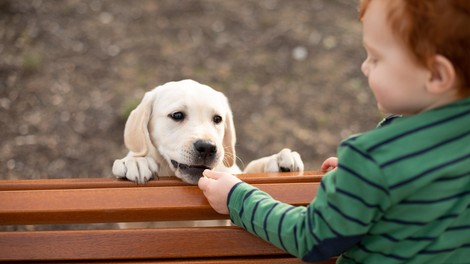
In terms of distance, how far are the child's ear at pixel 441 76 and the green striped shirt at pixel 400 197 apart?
50 mm

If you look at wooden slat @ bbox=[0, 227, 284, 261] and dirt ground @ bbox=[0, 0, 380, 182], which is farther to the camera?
dirt ground @ bbox=[0, 0, 380, 182]

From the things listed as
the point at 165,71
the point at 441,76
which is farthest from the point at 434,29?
the point at 165,71

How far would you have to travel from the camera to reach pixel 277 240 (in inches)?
68.6

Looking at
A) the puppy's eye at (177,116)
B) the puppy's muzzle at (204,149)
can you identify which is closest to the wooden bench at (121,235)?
the puppy's muzzle at (204,149)

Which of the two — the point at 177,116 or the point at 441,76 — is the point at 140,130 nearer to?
the point at 177,116

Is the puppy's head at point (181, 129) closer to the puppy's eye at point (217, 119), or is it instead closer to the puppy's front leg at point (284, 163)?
the puppy's eye at point (217, 119)

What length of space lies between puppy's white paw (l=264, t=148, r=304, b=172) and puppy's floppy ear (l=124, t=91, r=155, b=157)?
580 mm

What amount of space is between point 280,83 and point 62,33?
212cm

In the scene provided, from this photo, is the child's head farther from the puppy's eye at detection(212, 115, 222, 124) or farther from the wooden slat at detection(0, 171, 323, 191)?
the puppy's eye at detection(212, 115, 222, 124)

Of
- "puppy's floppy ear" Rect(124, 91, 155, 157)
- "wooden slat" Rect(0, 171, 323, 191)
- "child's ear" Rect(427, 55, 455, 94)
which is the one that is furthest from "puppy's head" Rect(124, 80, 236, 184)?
"child's ear" Rect(427, 55, 455, 94)

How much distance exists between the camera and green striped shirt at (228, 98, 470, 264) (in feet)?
4.79

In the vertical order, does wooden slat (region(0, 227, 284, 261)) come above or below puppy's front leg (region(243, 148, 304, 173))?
above

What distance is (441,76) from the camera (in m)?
1.47

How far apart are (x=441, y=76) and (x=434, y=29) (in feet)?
0.40
